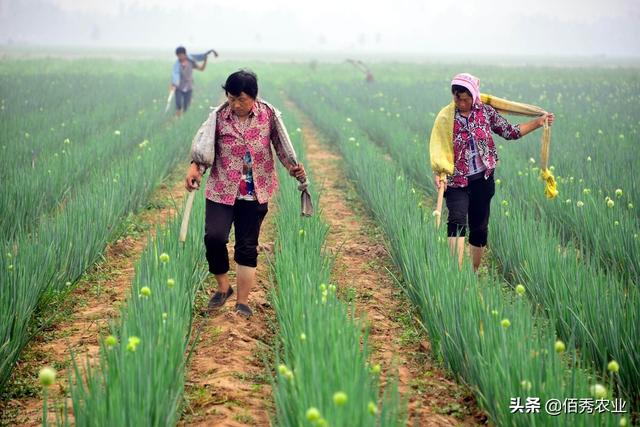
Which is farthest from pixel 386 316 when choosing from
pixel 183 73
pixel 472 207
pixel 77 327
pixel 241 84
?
pixel 183 73

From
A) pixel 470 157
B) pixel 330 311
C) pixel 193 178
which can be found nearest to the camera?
pixel 330 311

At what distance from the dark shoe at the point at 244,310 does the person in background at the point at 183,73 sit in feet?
28.1

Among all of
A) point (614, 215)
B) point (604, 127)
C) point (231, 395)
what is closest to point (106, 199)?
point (231, 395)

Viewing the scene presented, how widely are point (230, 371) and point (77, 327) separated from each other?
1245mm

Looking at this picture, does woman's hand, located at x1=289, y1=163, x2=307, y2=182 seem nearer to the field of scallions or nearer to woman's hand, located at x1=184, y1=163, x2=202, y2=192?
the field of scallions

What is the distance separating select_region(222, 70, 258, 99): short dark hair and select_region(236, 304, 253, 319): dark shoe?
1321 millimetres

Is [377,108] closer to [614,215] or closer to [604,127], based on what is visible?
[604,127]

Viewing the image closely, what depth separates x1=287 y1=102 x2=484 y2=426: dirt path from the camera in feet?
10.6

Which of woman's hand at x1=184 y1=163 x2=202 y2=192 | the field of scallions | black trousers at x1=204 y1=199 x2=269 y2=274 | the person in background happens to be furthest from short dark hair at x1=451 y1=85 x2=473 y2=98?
the person in background

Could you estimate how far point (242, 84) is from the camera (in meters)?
3.96

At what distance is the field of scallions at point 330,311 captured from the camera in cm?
259

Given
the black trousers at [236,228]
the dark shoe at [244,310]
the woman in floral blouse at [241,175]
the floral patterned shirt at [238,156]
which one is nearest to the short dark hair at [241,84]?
the woman in floral blouse at [241,175]

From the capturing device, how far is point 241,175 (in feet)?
13.6

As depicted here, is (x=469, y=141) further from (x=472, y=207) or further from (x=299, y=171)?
(x=299, y=171)
